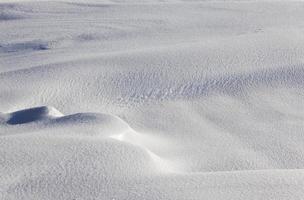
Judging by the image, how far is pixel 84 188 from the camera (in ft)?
4.78

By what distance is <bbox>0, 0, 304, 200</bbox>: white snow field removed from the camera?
1502 millimetres

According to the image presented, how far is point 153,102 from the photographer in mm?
2445

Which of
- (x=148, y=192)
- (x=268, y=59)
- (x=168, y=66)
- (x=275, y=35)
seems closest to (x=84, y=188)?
(x=148, y=192)

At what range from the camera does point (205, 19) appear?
3.75 m

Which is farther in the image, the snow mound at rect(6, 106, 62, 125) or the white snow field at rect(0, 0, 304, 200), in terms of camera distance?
the snow mound at rect(6, 106, 62, 125)

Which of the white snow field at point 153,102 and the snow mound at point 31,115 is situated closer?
the white snow field at point 153,102

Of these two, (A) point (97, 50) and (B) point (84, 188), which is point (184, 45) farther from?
(B) point (84, 188)

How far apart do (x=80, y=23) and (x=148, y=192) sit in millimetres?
2486

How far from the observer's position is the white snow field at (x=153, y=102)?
1502 mm

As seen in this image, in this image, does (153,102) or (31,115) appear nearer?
(31,115)

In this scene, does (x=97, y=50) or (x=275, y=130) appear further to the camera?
(x=97, y=50)

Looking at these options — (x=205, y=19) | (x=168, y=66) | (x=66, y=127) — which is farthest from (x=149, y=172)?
(x=205, y=19)

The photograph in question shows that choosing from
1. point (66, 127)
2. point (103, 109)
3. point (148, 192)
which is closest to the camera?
point (148, 192)

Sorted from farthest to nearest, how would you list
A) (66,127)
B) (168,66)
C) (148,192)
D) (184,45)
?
(184,45), (168,66), (66,127), (148,192)
